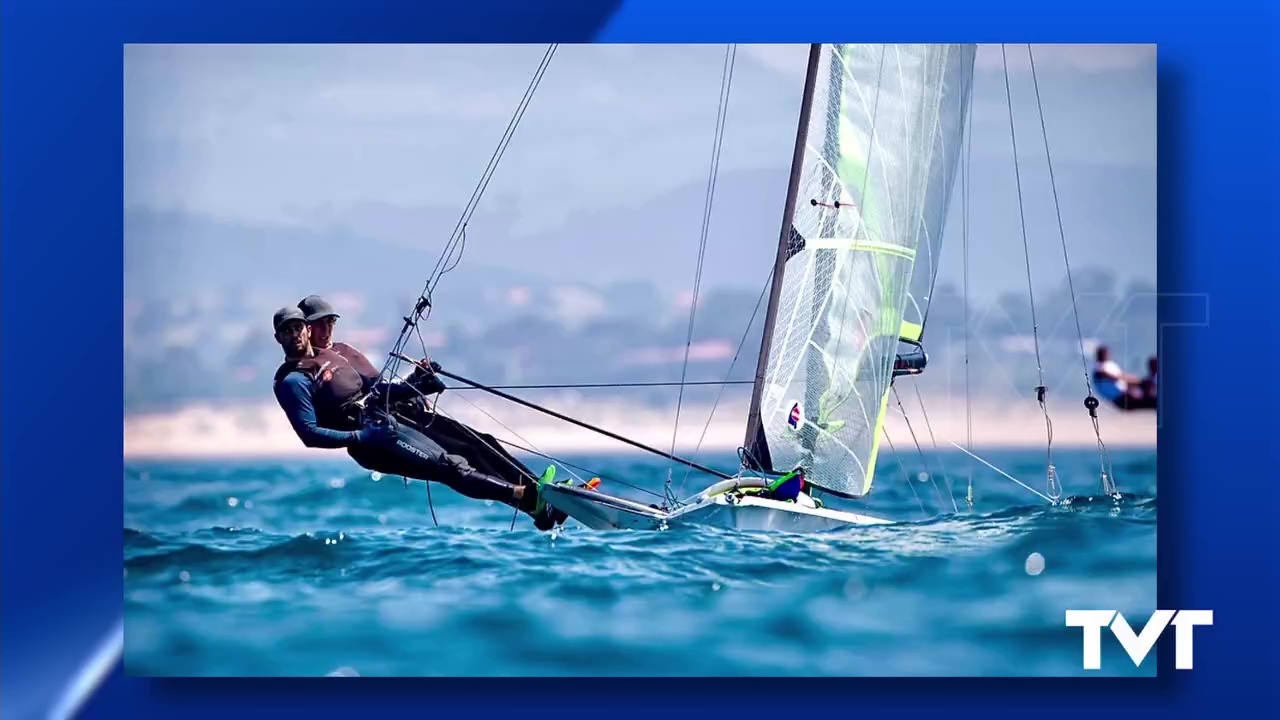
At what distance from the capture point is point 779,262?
11.2 ft

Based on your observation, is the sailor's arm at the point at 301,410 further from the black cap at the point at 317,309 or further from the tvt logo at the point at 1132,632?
the tvt logo at the point at 1132,632

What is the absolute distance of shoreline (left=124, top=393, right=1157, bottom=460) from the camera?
3332 mm

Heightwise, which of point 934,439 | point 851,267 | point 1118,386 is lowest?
point 934,439

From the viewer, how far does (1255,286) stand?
335 cm

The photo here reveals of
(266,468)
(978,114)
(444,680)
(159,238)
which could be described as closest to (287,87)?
(159,238)

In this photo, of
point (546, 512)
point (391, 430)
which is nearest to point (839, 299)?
point (546, 512)

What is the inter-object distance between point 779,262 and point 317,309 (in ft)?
3.92

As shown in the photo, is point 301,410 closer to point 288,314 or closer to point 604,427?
point 288,314

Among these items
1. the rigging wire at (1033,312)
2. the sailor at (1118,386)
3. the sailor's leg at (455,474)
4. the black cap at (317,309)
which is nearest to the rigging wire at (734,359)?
the sailor's leg at (455,474)

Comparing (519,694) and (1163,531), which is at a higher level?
(1163,531)

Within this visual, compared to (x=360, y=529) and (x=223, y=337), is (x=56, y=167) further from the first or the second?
(x=360, y=529)

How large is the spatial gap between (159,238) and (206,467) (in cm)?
60

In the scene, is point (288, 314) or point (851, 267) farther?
point (851, 267)

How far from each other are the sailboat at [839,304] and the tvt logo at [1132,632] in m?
0.57
